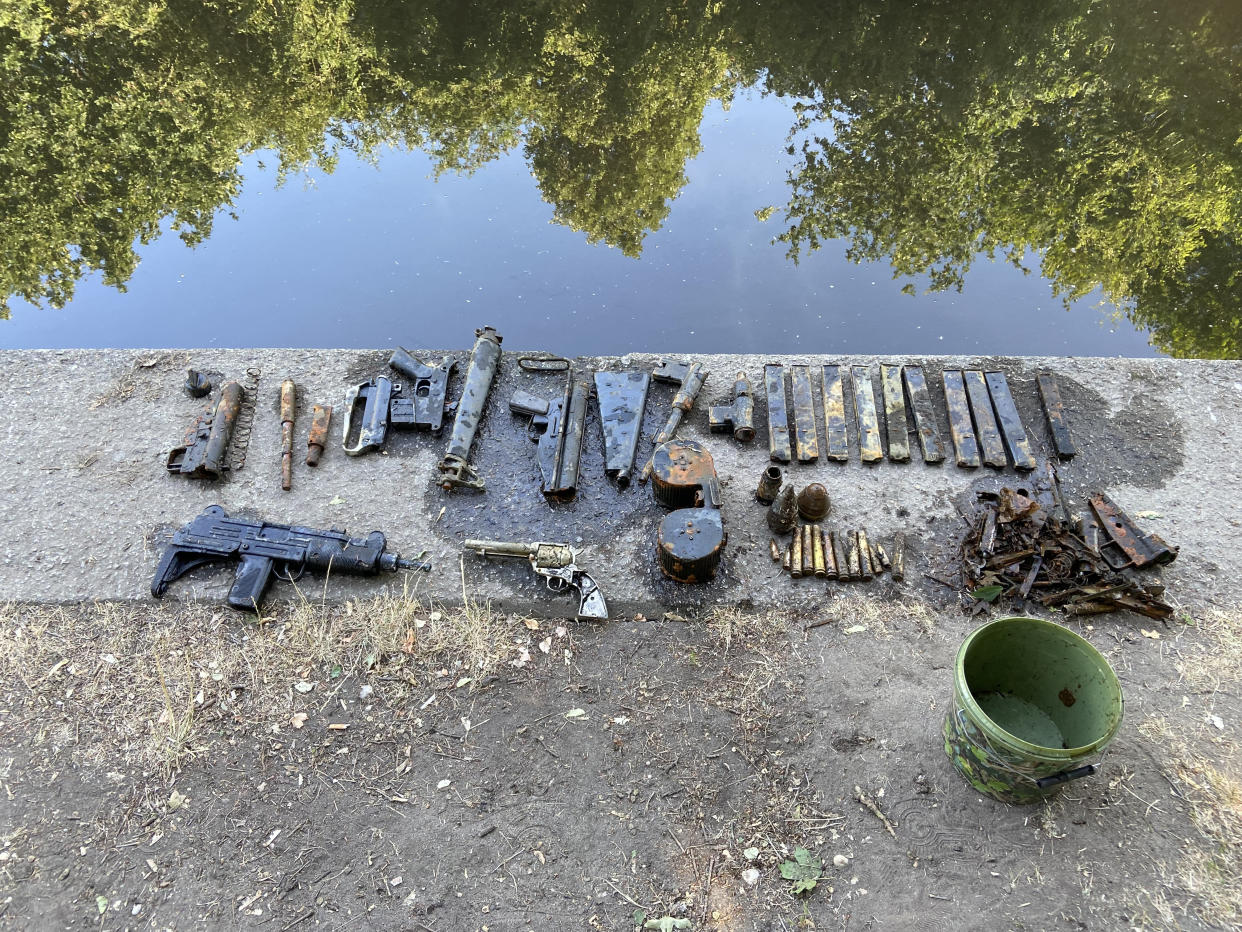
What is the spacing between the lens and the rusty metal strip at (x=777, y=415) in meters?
6.68

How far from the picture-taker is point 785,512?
5.98m

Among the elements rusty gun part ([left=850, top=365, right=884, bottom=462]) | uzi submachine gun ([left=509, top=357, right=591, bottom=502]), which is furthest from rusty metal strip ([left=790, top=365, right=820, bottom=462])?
uzi submachine gun ([left=509, top=357, right=591, bottom=502])

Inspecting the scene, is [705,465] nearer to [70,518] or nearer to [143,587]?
[143,587]

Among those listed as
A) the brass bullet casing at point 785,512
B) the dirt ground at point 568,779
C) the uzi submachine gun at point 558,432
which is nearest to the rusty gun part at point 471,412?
the uzi submachine gun at point 558,432

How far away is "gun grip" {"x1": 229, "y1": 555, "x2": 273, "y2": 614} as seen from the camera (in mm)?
5621

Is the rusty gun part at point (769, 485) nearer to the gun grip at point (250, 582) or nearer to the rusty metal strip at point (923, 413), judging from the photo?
the rusty metal strip at point (923, 413)

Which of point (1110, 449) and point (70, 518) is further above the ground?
point (1110, 449)

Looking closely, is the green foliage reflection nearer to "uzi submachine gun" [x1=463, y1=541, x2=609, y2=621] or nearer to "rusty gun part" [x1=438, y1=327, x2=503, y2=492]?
"rusty gun part" [x1=438, y1=327, x2=503, y2=492]

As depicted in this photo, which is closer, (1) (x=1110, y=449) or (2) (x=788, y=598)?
(2) (x=788, y=598)

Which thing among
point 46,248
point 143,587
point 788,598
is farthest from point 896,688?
point 46,248

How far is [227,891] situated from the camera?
14.2 ft

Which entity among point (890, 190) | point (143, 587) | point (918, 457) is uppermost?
point (890, 190)

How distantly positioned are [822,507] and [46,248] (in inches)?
414

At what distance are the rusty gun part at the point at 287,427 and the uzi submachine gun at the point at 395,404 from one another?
1.71ft
